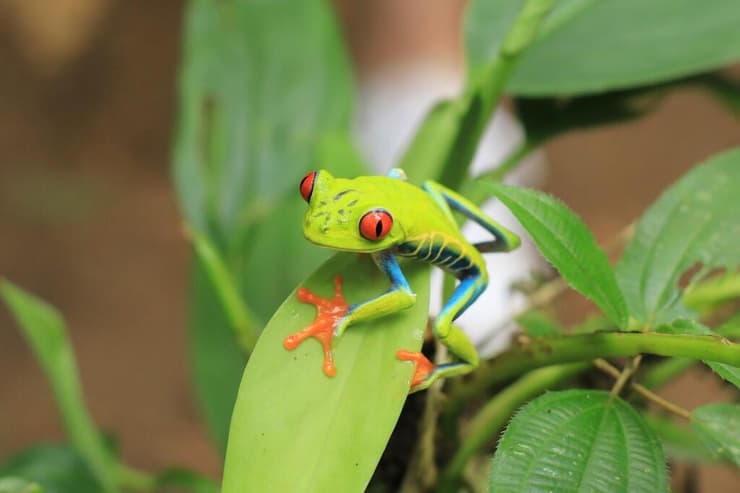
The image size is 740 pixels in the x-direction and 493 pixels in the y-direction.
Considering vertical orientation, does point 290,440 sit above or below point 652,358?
above

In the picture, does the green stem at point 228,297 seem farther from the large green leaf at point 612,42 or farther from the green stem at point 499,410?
the large green leaf at point 612,42

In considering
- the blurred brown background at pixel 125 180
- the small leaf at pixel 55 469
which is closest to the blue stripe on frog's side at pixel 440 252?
the small leaf at pixel 55 469

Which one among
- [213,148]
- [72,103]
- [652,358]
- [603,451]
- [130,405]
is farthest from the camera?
[72,103]

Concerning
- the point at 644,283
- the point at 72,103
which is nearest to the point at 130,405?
the point at 72,103

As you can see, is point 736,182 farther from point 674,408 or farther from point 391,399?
point 391,399

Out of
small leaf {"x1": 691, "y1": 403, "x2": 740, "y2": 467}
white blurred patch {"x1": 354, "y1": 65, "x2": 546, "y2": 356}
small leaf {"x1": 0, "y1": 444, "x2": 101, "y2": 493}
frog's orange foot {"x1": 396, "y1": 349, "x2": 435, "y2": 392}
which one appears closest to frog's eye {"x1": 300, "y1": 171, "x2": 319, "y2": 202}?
frog's orange foot {"x1": 396, "y1": 349, "x2": 435, "y2": 392}

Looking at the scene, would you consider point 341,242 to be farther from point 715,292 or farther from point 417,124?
point 417,124
